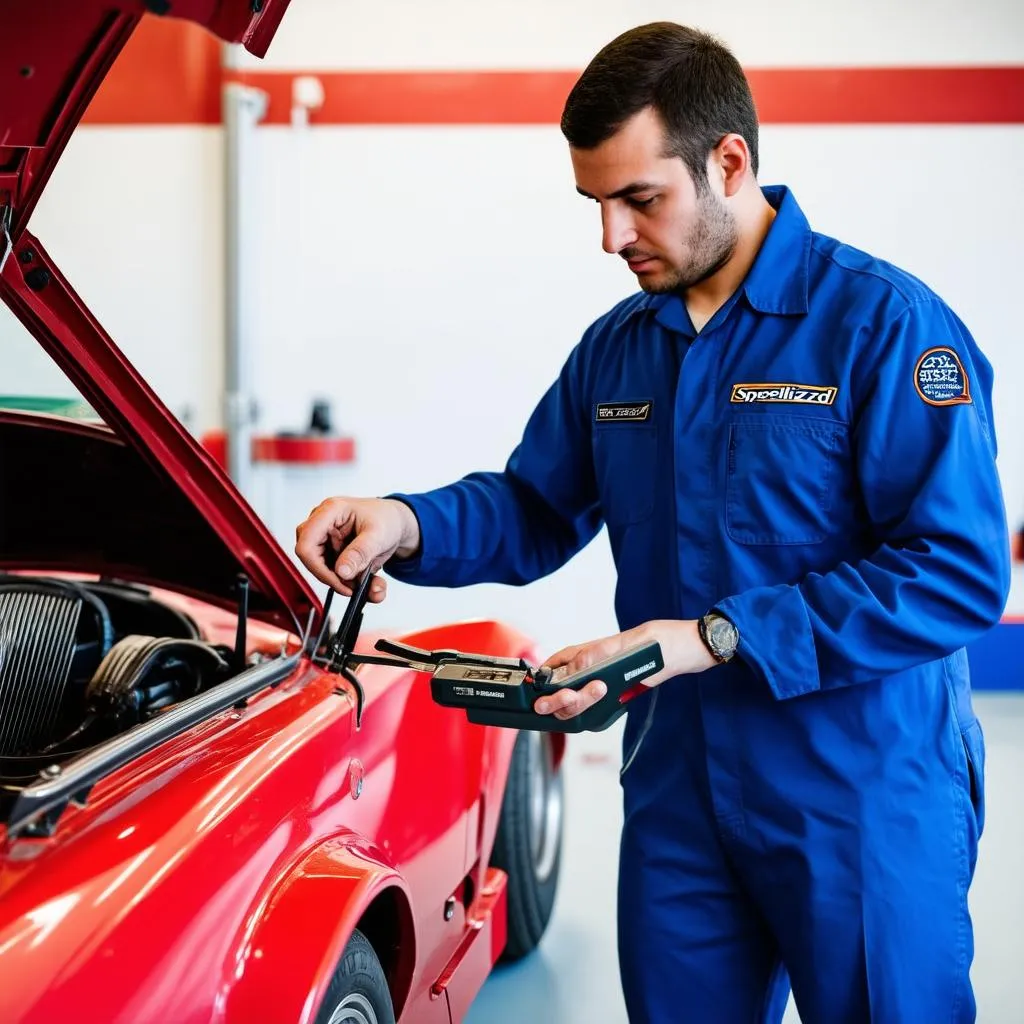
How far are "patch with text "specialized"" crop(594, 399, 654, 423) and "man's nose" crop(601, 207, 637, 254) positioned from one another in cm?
25

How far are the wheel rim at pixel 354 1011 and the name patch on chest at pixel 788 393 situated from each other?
95cm

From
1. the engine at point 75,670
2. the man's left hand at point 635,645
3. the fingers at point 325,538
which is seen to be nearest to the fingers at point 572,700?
the man's left hand at point 635,645

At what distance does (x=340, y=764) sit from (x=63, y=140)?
2.96 ft

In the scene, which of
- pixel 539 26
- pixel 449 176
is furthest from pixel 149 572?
pixel 539 26

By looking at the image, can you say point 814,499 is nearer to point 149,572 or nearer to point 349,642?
point 349,642

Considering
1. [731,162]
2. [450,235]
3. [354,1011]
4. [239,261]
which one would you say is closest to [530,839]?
[354,1011]

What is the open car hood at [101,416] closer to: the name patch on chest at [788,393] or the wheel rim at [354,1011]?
the wheel rim at [354,1011]

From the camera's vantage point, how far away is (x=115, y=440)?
2045 mm

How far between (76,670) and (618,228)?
116cm

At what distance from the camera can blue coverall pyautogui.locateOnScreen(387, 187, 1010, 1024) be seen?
4.77 ft

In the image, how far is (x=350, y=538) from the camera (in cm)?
178

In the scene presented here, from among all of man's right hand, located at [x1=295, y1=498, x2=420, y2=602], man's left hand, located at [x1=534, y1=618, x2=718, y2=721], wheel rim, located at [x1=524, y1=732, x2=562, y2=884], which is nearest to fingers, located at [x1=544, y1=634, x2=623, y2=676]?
man's left hand, located at [x1=534, y1=618, x2=718, y2=721]

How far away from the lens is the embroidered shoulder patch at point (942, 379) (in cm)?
147

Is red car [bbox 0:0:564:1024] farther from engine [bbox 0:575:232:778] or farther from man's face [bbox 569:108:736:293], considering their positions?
man's face [bbox 569:108:736:293]
